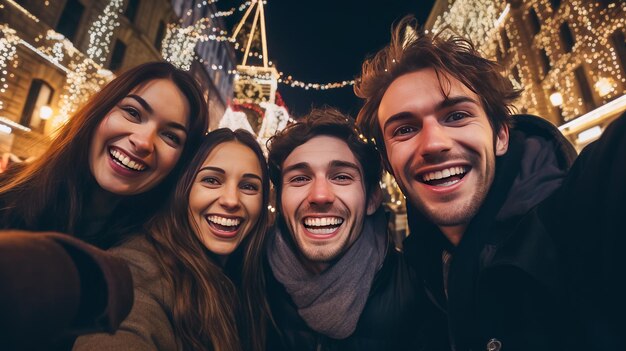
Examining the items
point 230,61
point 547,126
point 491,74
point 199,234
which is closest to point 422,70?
point 491,74

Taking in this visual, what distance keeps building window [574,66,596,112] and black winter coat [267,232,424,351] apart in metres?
14.8

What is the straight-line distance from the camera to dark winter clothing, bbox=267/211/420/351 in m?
2.28

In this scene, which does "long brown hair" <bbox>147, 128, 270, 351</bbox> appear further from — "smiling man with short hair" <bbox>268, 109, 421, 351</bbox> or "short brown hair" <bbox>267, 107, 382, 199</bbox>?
"short brown hair" <bbox>267, 107, 382, 199</bbox>

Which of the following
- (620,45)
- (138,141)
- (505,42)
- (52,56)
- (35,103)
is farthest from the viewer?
(505,42)

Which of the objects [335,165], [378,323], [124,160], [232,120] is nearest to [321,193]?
[335,165]

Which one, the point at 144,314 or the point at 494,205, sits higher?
the point at 494,205

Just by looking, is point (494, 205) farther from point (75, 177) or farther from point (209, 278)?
point (75, 177)

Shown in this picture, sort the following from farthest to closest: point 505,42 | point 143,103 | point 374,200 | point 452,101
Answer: point 505,42, point 374,200, point 143,103, point 452,101

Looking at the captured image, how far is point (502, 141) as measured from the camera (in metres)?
2.16

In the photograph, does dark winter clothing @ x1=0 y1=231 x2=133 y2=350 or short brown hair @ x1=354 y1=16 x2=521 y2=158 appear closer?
dark winter clothing @ x1=0 y1=231 x2=133 y2=350

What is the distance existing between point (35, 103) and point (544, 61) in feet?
77.2

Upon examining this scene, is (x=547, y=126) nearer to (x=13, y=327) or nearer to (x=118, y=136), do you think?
(x=13, y=327)

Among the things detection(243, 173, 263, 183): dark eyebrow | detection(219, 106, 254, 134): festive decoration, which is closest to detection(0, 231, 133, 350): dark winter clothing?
detection(243, 173, 263, 183): dark eyebrow

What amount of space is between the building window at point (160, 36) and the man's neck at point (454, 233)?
22.2m
